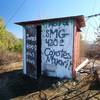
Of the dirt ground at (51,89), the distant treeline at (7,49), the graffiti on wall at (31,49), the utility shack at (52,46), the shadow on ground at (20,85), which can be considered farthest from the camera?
the distant treeline at (7,49)

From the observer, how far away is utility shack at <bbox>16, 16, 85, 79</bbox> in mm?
11211

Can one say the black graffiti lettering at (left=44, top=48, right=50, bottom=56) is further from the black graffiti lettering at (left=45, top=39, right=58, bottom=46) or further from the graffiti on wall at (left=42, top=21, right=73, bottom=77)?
the black graffiti lettering at (left=45, top=39, right=58, bottom=46)

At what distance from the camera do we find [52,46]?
11.9 m

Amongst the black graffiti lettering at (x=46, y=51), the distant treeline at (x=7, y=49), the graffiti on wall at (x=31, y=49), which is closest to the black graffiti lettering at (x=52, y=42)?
the black graffiti lettering at (x=46, y=51)

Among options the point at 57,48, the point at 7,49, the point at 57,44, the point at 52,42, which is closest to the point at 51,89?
the point at 57,48

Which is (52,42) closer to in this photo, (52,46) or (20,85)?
(52,46)

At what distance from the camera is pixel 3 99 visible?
9.86 meters

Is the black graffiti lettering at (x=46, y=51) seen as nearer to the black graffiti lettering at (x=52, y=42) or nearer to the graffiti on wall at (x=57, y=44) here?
the graffiti on wall at (x=57, y=44)

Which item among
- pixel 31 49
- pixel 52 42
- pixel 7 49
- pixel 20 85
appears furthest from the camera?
pixel 7 49

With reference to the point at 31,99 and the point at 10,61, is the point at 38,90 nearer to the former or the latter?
the point at 31,99

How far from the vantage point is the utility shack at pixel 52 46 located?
11.2 m

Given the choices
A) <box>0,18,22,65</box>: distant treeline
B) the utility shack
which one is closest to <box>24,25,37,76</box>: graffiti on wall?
the utility shack

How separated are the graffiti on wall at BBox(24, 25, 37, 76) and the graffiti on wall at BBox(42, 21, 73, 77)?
616 millimetres

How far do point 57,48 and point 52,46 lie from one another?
33 centimetres
